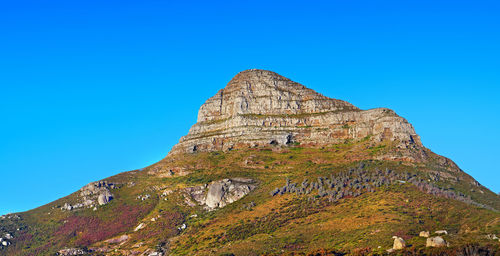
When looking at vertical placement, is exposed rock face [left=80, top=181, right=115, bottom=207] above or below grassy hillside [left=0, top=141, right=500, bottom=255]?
above

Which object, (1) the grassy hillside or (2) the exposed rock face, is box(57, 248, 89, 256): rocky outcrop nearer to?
(1) the grassy hillside

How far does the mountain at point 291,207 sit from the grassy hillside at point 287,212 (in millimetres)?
427

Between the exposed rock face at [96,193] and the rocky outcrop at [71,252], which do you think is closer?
the rocky outcrop at [71,252]

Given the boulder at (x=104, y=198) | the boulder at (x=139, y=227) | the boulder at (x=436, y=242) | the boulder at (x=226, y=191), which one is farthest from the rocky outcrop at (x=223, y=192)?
the boulder at (x=436, y=242)

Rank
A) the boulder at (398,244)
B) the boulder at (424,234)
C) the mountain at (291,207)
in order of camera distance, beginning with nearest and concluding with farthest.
Result: the boulder at (398,244) → the boulder at (424,234) → the mountain at (291,207)

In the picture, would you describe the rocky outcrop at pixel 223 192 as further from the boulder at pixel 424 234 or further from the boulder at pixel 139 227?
the boulder at pixel 424 234

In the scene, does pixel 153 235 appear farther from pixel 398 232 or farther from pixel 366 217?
pixel 398 232

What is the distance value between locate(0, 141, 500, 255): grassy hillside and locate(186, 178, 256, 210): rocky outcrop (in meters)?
3.87

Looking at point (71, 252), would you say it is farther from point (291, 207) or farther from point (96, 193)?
Answer: point (291, 207)

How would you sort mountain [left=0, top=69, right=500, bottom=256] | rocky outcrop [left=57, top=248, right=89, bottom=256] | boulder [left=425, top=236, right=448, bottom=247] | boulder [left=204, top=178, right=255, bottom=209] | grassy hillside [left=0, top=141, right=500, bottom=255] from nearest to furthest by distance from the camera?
1. boulder [left=425, top=236, right=448, bottom=247]
2. mountain [left=0, top=69, right=500, bottom=256]
3. grassy hillside [left=0, top=141, right=500, bottom=255]
4. rocky outcrop [left=57, top=248, right=89, bottom=256]
5. boulder [left=204, top=178, right=255, bottom=209]

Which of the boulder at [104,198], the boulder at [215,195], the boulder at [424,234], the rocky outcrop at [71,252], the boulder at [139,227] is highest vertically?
the boulder at [104,198]

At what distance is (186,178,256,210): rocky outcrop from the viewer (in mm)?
164000

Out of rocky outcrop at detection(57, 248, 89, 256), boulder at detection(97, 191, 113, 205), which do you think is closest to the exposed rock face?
boulder at detection(97, 191, 113, 205)

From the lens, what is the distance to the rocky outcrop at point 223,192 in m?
164
